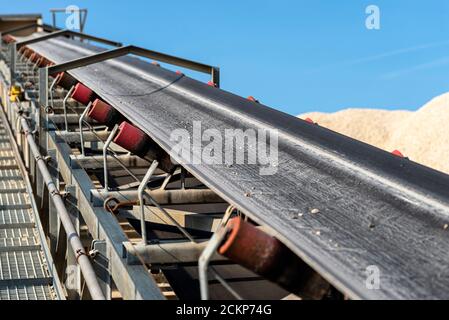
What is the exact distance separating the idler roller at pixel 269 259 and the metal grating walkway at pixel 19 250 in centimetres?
500

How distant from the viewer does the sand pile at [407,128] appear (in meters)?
31.0

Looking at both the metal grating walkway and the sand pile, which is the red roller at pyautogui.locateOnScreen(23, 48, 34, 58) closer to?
the metal grating walkway

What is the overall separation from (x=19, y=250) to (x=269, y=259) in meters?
6.76

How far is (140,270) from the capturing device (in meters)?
5.64

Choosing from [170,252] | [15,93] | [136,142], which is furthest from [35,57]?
[170,252]

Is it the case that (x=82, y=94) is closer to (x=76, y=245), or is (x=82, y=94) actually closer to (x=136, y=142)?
(x=136, y=142)

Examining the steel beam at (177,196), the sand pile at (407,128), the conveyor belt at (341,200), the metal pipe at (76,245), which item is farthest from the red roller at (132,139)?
the sand pile at (407,128)

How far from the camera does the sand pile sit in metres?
31.0

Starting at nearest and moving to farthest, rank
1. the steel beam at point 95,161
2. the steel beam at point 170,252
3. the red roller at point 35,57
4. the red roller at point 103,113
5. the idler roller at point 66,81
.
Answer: the steel beam at point 170,252, the steel beam at point 95,161, the red roller at point 103,113, the idler roller at point 66,81, the red roller at point 35,57

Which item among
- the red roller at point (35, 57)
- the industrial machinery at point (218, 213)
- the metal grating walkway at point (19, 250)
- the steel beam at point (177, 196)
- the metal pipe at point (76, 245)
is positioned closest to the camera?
the industrial machinery at point (218, 213)

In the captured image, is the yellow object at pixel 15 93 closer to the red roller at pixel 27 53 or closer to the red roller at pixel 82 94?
the red roller at pixel 82 94

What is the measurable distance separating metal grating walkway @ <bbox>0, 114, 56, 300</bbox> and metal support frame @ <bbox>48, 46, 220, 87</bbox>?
2427 mm
